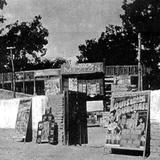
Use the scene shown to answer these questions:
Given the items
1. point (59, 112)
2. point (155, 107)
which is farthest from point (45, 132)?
point (155, 107)

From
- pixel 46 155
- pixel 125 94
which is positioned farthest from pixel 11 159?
pixel 125 94

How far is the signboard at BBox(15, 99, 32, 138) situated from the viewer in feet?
64.2

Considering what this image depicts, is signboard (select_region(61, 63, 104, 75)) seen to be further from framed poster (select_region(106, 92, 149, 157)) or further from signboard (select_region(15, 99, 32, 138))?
framed poster (select_region(106, 92, 149, 157))

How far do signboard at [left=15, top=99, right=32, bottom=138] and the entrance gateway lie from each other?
2.26 m

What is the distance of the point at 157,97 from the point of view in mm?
13461

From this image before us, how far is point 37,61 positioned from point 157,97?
54.8m

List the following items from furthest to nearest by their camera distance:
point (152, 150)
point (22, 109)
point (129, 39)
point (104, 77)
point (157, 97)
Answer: point (129, 39) < point (104, 77) < point (22, 109) < point (157, 97) < point (152, 150)

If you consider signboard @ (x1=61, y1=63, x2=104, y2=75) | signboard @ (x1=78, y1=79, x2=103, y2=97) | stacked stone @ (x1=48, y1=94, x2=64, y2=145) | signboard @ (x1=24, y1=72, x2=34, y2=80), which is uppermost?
signboard @ (x1=61, y1=63, x2=104, y2=75)

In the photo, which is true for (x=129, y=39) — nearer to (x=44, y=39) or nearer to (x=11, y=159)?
(x=44, y=39)

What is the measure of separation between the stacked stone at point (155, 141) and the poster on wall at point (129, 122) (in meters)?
0.24

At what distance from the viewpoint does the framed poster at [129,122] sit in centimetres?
1301

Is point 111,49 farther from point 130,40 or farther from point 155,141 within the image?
point 155,141

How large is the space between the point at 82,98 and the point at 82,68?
31889 millimetres

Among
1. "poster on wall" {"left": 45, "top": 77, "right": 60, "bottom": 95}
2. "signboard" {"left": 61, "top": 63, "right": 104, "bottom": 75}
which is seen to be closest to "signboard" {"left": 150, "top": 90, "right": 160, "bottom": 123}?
"signboard" {"left": 61, "top": 63, "right": 104, "bottom": 75}
